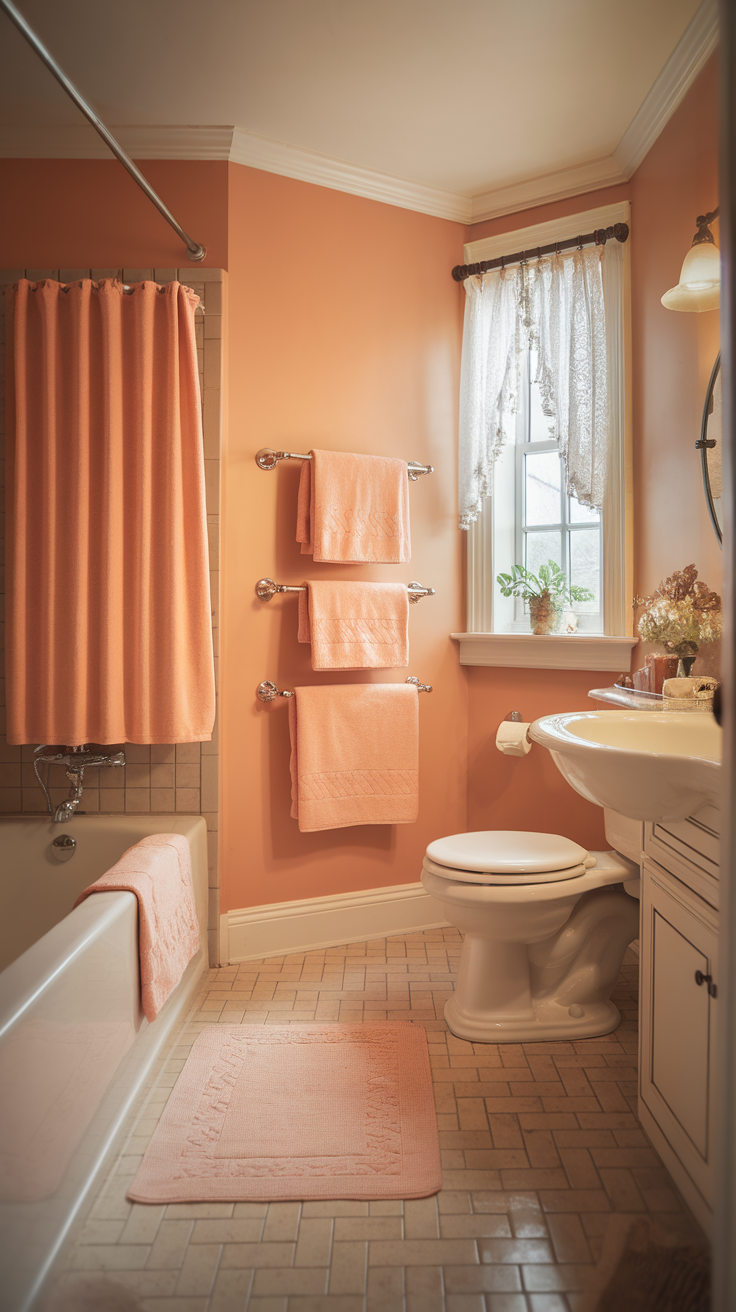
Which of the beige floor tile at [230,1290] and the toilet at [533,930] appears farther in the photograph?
the toilet at [533,930]

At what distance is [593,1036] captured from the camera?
194cm

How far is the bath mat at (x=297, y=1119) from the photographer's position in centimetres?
143

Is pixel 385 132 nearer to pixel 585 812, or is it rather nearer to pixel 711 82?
pixel 711 82

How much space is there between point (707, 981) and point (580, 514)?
5.41 ft

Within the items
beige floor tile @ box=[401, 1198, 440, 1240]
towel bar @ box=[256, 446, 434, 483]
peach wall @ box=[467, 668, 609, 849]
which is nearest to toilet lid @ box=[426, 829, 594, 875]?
peach wall @ box=[467, 668, 609, 849]

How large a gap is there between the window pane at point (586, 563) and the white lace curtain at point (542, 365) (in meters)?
0.19

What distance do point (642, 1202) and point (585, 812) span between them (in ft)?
3.98

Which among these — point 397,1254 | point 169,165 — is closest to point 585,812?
point 397,1254

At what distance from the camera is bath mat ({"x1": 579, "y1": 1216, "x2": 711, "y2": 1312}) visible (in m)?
1.08

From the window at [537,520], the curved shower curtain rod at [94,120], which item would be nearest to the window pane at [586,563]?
the window at [537,520]

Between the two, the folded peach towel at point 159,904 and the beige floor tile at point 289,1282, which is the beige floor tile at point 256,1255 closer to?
the beige floor tile at point 289,1282

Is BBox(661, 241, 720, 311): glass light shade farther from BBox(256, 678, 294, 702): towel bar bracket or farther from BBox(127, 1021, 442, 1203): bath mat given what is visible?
BBox(127, 1021, 442, 1203): bath mat

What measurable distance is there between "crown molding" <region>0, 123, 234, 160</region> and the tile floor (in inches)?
94.3

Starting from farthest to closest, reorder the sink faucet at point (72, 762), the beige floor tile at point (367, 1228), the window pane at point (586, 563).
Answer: the window pane at point (586, 563) < the sink faucet at point (72, 762) < the beige floor tile at point (367, 1228)
